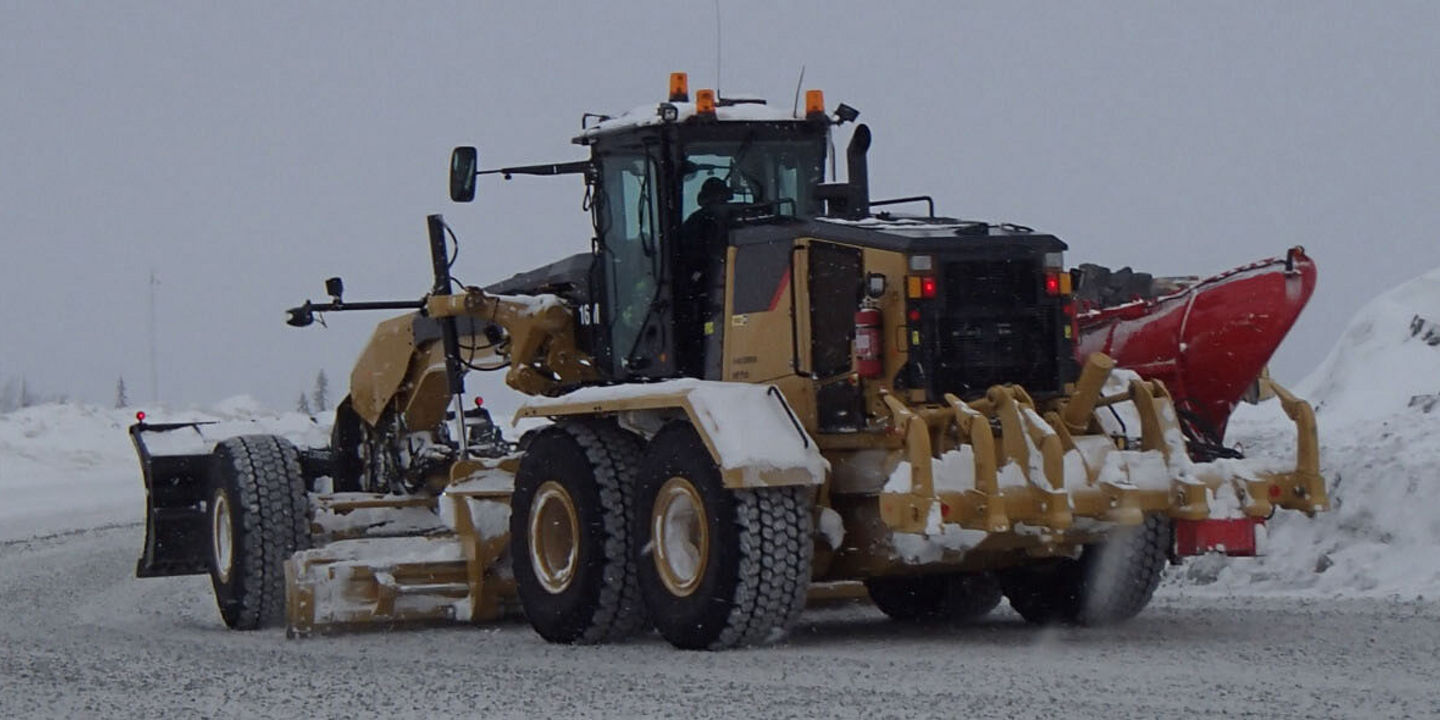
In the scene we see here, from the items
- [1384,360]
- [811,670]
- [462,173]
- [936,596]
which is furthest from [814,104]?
[1384,360]

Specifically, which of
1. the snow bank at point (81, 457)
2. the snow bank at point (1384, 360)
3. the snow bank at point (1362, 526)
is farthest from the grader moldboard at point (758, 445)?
the snow bank at point (1384, 360)

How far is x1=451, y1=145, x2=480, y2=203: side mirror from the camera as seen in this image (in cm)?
1219

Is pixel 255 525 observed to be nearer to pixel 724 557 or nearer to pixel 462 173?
pixel 462 173

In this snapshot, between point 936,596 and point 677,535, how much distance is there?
231 centimetres

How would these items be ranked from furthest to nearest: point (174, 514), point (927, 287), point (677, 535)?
point (174, 514), point (677, 535), point (927, 287)

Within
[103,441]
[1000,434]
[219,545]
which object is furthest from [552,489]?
[103,441]

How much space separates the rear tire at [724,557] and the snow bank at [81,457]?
18.7ft

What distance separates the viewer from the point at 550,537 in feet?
39.5

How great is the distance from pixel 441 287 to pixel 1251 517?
574 centimetres

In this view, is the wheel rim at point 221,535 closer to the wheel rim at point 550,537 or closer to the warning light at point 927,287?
the wheel rim at point 550,537

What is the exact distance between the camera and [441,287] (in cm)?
1369

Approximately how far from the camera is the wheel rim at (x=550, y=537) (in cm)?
1187

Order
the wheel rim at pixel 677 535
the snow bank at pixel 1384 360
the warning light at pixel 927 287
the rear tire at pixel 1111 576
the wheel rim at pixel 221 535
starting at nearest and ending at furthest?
the warning light at pixel 927 287 → the wheel rim at pixel 677 535 → the rear tire at pixel 1111 576 → the wheel rim at pixel 221 535 → the snow bank at pixel 1384 360

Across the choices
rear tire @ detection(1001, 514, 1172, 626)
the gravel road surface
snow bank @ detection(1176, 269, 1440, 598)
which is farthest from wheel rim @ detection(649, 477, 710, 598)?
snow bank @ detection(1176, 269, 1440, 598)
